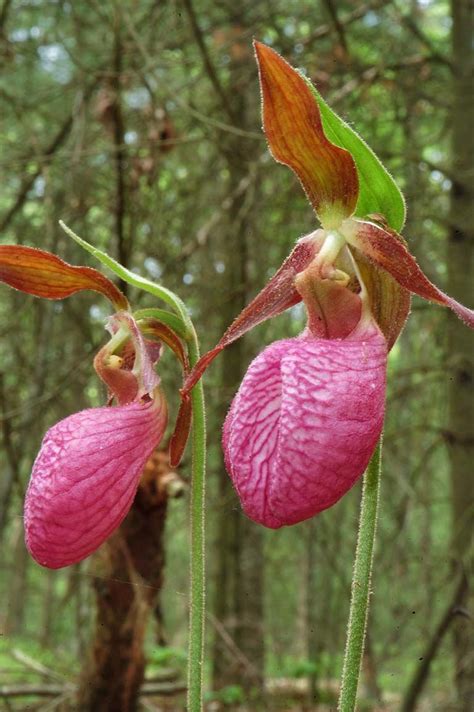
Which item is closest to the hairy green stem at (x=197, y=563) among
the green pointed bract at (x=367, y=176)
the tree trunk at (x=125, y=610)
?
the green pointed bract at (x=367, y=176)

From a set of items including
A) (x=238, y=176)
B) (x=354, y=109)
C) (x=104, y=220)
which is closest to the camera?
(x=354, y=109)

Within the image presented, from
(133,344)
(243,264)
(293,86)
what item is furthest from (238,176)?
(293,86)

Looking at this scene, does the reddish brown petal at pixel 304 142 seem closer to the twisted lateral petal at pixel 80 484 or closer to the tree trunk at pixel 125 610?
Answer: the twisted lateral petal at pixel 80 484

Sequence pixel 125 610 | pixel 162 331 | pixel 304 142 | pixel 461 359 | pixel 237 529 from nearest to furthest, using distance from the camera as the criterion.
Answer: pixel 304 142 < pixel 162 331 < pixel 125 610 < pixel 461 359 < pixel 237 529

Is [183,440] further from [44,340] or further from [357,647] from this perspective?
[44,340]

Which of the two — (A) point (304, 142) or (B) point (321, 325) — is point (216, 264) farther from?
(A) point (304, 142)

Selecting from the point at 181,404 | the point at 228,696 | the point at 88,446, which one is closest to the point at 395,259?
the point at 181,404

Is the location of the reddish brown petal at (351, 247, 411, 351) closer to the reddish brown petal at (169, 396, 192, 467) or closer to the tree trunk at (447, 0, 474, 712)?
the reddish brown petal at (169, 396, 192, 467)
